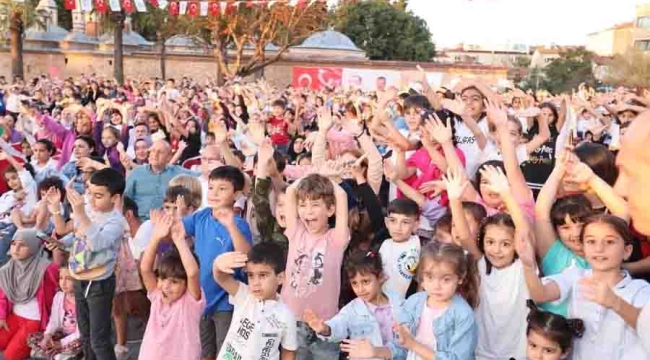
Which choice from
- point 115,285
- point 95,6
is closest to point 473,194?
point 115,285

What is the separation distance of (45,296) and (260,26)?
3033 cm

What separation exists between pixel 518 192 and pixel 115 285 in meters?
2.58

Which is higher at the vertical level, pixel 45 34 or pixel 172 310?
pixel 45 34

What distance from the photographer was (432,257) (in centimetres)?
318

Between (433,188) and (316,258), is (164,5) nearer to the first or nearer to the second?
(433,188)

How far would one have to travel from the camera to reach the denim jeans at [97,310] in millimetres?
4227

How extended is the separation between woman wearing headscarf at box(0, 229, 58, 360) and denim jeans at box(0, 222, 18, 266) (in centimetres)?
73

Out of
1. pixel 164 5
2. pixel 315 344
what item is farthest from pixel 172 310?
pixel 164 5

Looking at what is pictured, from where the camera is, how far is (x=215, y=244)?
403 centimetres

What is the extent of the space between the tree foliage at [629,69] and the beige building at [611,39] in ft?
107

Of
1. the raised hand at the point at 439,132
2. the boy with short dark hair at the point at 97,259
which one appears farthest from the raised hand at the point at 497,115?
the boy with short dark hair at the point at 97,259

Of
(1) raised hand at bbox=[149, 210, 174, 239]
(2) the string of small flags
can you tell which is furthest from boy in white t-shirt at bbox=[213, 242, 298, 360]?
(2) the string of small flags

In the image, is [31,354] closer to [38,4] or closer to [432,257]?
[432,257]

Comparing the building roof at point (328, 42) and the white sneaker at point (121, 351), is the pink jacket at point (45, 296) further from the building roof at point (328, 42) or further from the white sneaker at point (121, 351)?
the building roof at point (328, 42)
